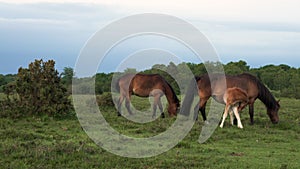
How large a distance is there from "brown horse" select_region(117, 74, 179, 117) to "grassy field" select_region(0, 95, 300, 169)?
5.08 ft

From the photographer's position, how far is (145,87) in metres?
15.4

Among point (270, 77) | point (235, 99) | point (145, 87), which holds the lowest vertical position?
point (235, 99)

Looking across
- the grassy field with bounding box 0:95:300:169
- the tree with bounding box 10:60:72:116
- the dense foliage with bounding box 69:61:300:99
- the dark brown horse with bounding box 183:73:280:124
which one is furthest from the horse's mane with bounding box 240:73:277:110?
the dense foliage with bounding box 69:61:300:99

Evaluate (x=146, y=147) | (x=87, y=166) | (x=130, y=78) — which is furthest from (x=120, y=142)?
(x=130, y=78)

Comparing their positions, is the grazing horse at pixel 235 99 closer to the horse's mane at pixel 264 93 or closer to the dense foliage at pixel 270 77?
the horse's mane at pixel 264 93

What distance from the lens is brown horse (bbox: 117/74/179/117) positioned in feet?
49.0

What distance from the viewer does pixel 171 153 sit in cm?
890

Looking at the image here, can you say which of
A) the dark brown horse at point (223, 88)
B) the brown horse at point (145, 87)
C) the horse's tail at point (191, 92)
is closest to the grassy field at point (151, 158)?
the dark brown horse at point (223, 88)

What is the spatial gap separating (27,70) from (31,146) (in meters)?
6.12

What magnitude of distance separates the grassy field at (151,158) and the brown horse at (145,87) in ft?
5.08

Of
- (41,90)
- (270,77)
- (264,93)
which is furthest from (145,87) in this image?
(270,77)

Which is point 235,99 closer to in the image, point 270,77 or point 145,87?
point 145,87

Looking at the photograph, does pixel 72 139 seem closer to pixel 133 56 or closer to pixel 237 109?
pixel 133 56

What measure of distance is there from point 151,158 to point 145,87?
7118 mm
